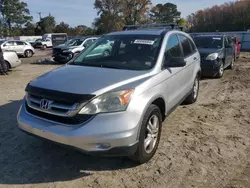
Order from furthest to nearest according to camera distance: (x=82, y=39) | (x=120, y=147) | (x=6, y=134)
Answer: (x=82, y=39), (x=6, y=134), (x=120, y=147)

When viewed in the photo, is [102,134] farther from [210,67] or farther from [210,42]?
[210,42]

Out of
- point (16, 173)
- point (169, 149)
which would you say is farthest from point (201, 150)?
point (16, 173)

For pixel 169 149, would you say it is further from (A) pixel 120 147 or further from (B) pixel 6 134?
(B) pixel 6 134

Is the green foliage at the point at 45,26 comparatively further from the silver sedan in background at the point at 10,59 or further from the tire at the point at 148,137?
the tire at the point at 148,137

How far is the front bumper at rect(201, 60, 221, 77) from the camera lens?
9.59 m

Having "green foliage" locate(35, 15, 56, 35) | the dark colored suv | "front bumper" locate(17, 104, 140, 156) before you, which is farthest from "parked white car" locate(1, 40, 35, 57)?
"green foliage" locate(35, 15, 56, 35)

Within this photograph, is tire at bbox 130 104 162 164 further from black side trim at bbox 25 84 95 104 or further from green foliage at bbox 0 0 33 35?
green foliage at bbox 0 0 33 35

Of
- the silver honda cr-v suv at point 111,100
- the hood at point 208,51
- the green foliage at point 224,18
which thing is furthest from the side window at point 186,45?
the green foliage at point 224,18

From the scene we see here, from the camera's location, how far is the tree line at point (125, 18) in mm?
51334

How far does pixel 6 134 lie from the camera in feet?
15.4

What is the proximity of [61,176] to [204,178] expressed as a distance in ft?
5.83

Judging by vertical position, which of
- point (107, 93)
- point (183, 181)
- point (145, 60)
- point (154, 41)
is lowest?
point (183, 181)

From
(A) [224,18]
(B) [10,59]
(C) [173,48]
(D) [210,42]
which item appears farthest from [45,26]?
(C) [173,48]

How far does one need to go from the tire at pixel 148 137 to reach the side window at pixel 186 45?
81.0 inches
